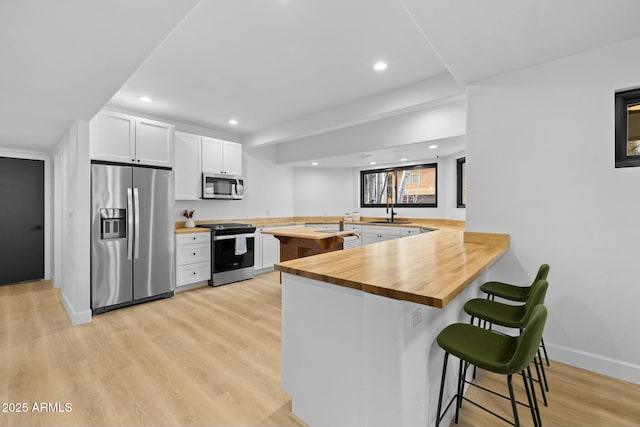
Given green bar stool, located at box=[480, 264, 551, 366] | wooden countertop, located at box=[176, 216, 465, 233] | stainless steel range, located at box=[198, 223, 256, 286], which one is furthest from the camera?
wooden countertop, located at box=[176, 216, 465, 233]

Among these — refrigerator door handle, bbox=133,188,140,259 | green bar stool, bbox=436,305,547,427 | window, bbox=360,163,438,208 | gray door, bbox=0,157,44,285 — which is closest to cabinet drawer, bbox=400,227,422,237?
window, bbox=360,163,438,208

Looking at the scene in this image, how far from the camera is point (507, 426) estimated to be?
1594mm

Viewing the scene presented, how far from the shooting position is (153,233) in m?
3.80

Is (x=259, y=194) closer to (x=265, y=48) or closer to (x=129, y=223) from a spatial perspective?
(x=129, y=223)

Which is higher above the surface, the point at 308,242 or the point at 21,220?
the point at 21,220

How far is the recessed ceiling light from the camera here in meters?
2.77

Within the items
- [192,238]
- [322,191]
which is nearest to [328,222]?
[322,191]

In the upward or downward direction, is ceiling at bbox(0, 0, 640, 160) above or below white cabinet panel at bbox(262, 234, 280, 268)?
above

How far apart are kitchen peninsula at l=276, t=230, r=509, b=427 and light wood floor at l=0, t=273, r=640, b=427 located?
379mm

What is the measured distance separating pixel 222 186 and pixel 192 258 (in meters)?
1.31

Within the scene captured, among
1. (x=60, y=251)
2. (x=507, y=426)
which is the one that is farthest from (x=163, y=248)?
(x=507, y=426)

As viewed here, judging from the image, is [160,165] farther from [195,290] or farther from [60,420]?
[60,420]

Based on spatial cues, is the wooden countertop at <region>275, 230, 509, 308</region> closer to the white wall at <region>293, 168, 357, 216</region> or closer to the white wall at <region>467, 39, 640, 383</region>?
the white wall at <region>467, 39, 640, 383</region>

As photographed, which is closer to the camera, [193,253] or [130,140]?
[130,140]
